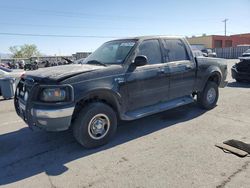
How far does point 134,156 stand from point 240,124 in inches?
107

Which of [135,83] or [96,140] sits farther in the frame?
[135,83]

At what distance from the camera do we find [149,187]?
10.3 ft

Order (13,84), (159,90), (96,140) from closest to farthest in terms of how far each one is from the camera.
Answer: (96,140)
(159,90)
(13,84)

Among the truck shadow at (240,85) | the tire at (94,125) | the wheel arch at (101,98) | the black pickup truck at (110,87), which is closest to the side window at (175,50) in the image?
the black pickup truck at (110,87)

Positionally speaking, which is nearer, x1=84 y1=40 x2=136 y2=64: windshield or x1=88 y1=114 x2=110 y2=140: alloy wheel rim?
x1=88 y1=114 x2=110 y2=140: alloy wheel rim

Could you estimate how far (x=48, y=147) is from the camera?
456 centimetres

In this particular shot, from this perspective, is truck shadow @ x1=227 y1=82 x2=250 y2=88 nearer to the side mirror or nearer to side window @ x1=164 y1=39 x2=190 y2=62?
side window @ x1=164 y1=39 x2=190 y2=62

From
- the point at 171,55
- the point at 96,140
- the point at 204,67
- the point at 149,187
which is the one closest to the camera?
the point at 149,187

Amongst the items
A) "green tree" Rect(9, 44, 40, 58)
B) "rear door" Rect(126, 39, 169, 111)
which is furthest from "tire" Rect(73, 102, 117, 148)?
"green tree" Rect(9, 44, 40, 58)

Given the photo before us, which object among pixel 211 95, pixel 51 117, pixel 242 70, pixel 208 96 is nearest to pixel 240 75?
pixel 242 70

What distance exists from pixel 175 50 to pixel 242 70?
6869 mm

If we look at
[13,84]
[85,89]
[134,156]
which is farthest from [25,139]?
[13,84]

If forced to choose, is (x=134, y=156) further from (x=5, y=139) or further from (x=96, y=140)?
(x=5, y=139)

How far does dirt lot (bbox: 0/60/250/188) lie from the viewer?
3.33 meters
